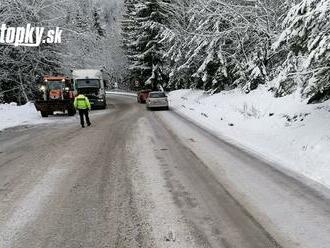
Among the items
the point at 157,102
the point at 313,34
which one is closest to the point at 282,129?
the point at 313,34

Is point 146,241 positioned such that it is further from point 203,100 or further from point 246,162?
point 203,100

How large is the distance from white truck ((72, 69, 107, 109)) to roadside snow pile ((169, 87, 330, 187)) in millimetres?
11843

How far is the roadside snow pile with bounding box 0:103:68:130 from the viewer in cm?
2500

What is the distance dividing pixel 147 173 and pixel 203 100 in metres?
26.9

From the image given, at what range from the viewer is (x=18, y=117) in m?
27.9

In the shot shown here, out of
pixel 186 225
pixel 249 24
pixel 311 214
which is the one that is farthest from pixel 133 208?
pixel 249 24

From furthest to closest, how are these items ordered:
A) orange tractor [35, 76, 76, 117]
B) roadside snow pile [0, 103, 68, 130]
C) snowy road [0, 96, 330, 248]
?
orange tractor [35, 76, 76, 117] < roadside snow pile [0, 103, 68, 130] < snowy road [0, 96, 330, 248]

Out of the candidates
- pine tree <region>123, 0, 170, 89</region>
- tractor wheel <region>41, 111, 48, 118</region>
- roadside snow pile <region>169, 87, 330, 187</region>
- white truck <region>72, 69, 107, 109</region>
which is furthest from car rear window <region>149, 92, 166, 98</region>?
pine tree <region>123, 0, 170, 89</region>

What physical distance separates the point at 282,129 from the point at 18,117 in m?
17.5

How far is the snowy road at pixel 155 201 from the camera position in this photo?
595 centimetres

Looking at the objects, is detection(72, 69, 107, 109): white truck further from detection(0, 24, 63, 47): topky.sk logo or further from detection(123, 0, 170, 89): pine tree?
detection(123, 0, 170, 89): pine tree

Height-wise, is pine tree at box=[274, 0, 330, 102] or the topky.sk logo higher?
the topky.sk logo

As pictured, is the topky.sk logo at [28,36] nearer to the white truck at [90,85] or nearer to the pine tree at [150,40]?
the white truck at [90,85]

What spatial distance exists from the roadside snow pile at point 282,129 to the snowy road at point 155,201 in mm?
834
